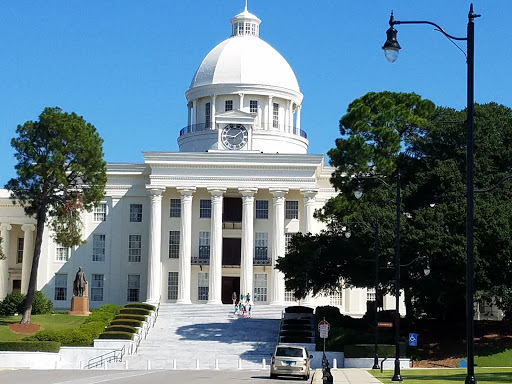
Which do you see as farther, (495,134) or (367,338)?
(495,134)

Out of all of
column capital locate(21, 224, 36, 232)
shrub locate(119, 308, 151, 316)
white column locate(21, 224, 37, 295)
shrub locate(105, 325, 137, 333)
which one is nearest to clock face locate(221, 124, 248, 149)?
column capital locate(21, 224, 36, 232)

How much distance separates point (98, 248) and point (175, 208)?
7.52 metres

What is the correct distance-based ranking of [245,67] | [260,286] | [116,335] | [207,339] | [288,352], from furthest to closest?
[245,67] < [260,286] < [207,339] < [116,335] < [288,352]

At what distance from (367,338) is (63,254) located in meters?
34.7

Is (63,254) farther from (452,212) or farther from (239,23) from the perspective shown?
(452,212)

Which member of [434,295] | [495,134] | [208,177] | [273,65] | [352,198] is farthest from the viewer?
[273,65]

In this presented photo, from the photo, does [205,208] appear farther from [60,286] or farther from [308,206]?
[60,286]

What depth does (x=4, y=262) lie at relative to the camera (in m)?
82.9

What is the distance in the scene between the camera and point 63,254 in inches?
3125

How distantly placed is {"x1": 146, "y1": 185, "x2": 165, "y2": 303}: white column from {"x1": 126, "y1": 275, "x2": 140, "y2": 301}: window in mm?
4105

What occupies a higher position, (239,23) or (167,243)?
(239,23)

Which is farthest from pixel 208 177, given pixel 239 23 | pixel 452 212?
pixel 452 212

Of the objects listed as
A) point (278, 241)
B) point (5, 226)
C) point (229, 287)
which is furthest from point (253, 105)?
point (5, 226)

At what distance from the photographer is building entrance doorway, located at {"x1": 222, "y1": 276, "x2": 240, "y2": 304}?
76812 mm
